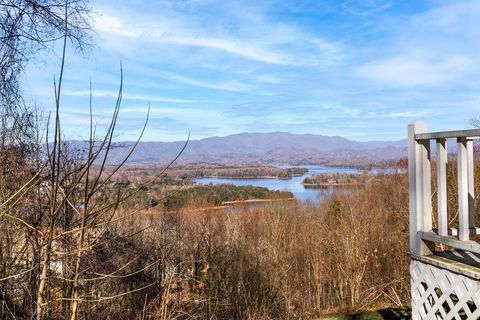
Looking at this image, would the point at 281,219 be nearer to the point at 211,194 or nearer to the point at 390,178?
the point at 211,194

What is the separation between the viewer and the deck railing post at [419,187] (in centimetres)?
338

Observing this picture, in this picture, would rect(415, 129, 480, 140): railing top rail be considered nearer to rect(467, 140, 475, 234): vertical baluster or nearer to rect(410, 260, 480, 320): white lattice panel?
rect(467, 140, 475, 234): vertical baluster

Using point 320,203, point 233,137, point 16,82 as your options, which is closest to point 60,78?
point 16,82

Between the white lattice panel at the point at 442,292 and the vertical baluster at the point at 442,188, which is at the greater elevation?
the vertical baluster at the point at 442,188

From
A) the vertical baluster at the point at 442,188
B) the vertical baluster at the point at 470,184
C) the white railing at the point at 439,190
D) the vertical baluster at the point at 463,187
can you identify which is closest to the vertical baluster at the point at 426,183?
the white railing at the point at 439,190

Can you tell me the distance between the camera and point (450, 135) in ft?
9.75

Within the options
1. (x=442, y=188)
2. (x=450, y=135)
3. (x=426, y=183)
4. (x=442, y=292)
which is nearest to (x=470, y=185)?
(x=442, y=188)

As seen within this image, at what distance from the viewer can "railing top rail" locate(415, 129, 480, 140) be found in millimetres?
2764

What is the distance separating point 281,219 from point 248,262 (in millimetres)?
10739

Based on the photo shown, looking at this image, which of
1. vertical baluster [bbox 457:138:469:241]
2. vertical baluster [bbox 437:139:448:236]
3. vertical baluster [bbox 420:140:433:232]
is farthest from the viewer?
vertical baluster [bbox 420:140:433:232]

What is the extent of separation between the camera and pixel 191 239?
30.4ft

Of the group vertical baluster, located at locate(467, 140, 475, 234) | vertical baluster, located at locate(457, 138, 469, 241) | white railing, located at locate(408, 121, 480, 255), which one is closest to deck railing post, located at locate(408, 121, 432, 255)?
white railing, located at locate(408, 121, 480, 255)

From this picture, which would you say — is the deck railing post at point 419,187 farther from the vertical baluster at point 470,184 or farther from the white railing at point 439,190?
the vertical baluster at point 470,184

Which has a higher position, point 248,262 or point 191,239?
point 191,239
